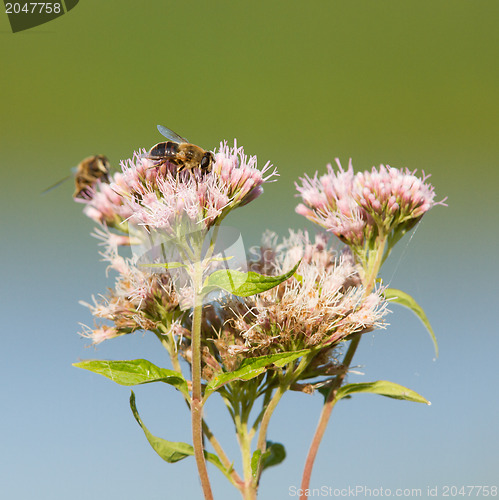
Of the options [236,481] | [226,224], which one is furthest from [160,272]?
[236,481]

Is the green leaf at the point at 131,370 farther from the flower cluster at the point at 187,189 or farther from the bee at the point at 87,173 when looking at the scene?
the bee at the point at 87,173

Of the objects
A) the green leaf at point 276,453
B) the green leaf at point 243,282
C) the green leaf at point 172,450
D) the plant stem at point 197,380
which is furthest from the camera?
the green leaf at point 276,453

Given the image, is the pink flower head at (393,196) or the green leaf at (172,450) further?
the pink flower head at (393,196)

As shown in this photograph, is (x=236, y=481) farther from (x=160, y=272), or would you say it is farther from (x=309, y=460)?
(x=160, y=272)

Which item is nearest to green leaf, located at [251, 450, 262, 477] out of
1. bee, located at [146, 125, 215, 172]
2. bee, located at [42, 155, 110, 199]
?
bee, located at [146, 125, 215, 172]

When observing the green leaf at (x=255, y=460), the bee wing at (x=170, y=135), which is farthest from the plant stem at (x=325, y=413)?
the bee wing at (x=170, y=135)
